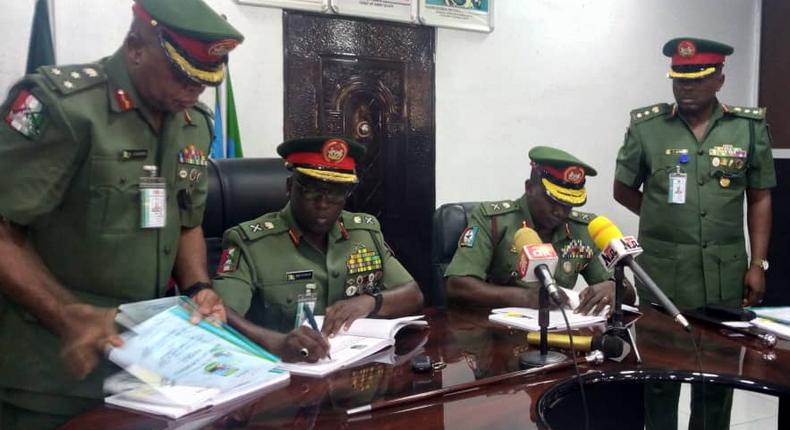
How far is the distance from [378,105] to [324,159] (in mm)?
1683

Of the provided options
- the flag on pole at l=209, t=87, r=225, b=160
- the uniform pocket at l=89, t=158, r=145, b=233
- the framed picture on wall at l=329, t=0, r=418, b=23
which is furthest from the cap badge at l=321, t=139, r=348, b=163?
the framed picture on wall at l=329, t=0, r=418, b=23

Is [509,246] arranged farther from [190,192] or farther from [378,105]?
[378,105]

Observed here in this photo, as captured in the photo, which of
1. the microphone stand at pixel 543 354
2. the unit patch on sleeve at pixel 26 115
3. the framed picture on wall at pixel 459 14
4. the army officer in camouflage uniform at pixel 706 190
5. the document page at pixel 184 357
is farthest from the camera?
the framed picture on wall at pixel 459 14

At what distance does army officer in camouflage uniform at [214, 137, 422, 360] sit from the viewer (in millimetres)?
2049

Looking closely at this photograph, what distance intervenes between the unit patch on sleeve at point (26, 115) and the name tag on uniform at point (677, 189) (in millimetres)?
2292

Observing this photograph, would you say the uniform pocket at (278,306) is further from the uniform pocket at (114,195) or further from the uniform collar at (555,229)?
the uniform collar at (555,229)

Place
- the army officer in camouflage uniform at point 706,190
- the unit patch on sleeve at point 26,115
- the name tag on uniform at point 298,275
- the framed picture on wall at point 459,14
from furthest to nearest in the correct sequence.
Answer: the framed picture on wall at point 459,14 < the army officer in camouflage uniform at point 706,190 < the name tag on uniform at point 298,275 < the unit patch on sleeve at point 26,115

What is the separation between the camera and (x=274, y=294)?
2096 mm

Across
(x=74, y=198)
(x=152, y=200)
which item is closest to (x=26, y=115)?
(x=74, y=198)

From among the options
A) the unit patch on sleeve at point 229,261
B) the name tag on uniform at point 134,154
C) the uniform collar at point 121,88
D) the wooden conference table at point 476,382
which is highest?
the uniform collar at point 121,88

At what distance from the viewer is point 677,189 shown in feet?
8.98

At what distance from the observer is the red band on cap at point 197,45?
140 cm

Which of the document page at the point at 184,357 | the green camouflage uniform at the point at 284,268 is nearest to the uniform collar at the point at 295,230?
the green camouflage uniform at the point at 284,268

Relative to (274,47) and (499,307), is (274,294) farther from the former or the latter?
(274,47)
